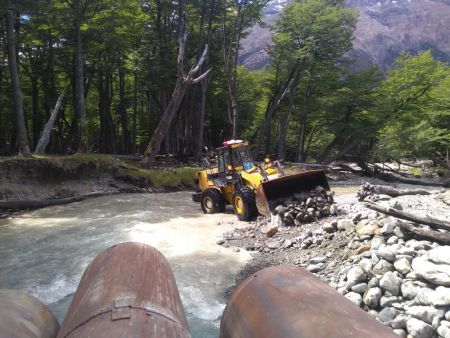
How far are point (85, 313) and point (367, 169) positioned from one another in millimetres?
26472

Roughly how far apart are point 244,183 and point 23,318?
9195 mm

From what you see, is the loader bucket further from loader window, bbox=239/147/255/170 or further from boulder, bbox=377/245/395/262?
boulder, bbox=377/245/395/262

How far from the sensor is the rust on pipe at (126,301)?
2.88 meters

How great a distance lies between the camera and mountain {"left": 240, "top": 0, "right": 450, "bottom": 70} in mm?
134875

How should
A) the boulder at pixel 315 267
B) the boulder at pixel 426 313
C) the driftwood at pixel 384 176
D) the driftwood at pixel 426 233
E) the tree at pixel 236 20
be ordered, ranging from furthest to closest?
the tree at pixel 236 20
the driftwood at pixel 384 176
the boulder at pixel 315 267
the driftwood at pixel 426 233
the boulder at pixel 426 313

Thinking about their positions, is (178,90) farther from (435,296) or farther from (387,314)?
(435,296)

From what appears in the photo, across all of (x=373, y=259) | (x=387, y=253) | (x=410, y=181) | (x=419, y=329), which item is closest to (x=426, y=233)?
(x=387, y=253)

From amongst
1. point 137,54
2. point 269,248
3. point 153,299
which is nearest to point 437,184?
point 269,248

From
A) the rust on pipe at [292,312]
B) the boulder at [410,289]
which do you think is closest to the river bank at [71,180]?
the rust on pipe at [292,312]

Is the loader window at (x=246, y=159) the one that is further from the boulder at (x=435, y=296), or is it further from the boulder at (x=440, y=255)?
the boulder at (x=435, y=296)

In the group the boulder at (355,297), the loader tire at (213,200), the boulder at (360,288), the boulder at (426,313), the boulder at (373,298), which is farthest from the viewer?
the loader tire at (213,200)

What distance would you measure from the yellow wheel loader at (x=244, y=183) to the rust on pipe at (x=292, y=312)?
7.19m

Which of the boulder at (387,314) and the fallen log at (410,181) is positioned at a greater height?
the boulder at (387,314)

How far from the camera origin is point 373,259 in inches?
254
